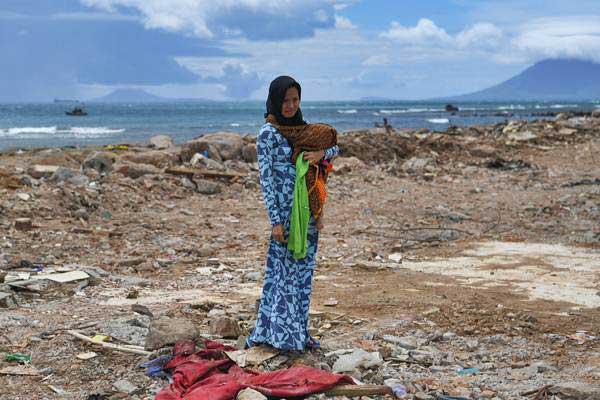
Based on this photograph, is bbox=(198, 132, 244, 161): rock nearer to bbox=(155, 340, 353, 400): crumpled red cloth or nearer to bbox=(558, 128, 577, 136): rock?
bbox=(155, 340, 353, 400): crumpled red cloth

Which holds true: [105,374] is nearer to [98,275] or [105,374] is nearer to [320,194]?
[320,194]

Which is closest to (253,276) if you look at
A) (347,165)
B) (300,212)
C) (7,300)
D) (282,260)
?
(7,300)

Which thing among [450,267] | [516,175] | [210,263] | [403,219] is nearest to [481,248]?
[450,267]

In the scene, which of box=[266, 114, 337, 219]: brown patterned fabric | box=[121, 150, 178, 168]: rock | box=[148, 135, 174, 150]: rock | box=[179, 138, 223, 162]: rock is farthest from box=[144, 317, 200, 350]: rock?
box=[148, 135, 174, 150]: rock

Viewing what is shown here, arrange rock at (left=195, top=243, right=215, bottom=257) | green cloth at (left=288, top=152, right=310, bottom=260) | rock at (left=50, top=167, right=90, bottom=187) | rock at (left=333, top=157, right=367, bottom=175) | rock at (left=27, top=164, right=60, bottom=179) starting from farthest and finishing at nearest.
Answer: rock at (left=333, top=157, right=367, bottom=175) → rock at (left=27, top=164, right=60, bottom=179) → rock at (left=50, top=167, right=90, bottom=187) → rock at (left=195, top=243, right=215, bottom=257) → green cloth at (left=288, top=152, right=310, bottom=260)

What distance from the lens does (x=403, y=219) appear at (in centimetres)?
1019

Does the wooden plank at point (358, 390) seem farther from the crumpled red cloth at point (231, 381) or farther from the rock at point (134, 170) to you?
the rock at point (134, 170)

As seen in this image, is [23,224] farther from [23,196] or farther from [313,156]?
[313,156]

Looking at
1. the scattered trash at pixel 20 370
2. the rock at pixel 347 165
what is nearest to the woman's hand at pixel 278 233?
the scattered trash at pixel 20 370

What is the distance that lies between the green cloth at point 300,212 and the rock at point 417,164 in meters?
10.7

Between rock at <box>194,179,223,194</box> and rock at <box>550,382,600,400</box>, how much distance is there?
838cm

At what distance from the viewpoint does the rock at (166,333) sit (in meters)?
4.44

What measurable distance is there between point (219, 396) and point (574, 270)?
15.5 feet

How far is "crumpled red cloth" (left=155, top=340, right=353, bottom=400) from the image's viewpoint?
3.68m
